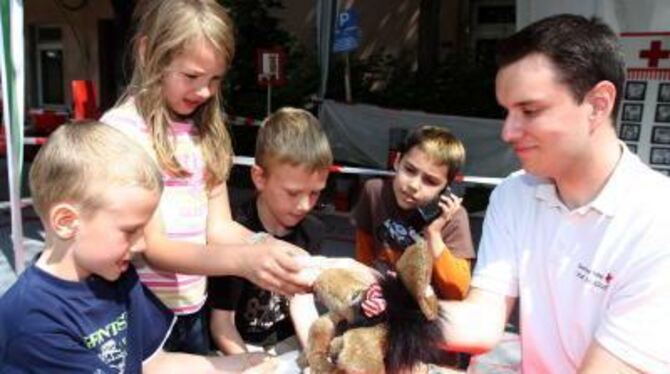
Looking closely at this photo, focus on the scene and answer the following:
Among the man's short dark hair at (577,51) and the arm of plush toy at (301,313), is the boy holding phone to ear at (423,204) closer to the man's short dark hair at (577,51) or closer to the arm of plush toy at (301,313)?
the arm of plush toy at (301,313)

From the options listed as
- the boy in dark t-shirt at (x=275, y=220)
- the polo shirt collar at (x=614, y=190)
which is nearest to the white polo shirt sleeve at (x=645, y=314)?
the polo shirt collar at (x=614, y=190)

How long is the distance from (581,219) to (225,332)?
43.0 inches

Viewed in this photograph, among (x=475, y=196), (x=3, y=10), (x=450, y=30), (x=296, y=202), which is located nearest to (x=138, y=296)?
(x=296, y=202)

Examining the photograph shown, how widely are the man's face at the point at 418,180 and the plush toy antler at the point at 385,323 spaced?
1.35 metres

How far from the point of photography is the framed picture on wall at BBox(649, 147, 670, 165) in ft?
19.3

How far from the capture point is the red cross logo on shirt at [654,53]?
18.9 ft

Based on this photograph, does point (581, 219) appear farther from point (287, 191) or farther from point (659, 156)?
point (659, 156)

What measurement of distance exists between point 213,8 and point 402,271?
1233 mm

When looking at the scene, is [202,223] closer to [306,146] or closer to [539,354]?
[306,146]

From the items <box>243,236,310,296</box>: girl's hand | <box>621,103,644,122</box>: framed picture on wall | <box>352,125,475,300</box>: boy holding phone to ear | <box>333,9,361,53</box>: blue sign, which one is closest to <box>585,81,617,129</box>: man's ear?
<box>243,236,310,296</box>: girl's hand

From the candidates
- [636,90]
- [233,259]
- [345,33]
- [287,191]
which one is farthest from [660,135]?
[233,259]

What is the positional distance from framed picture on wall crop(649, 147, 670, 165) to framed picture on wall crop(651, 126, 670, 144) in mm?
67

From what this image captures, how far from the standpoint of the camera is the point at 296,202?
2.31 meters

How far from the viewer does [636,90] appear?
5.95 meters
